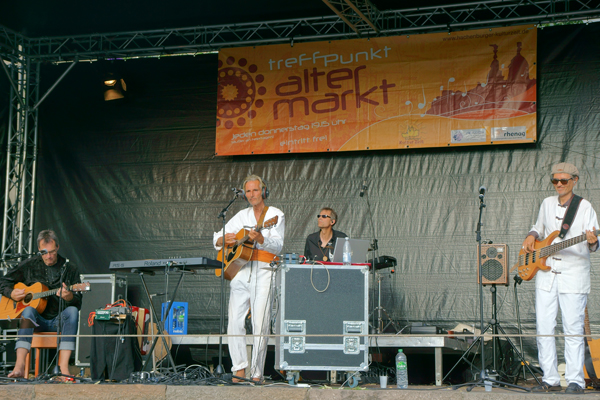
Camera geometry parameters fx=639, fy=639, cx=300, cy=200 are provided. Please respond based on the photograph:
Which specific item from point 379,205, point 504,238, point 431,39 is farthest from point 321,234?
point 431,39

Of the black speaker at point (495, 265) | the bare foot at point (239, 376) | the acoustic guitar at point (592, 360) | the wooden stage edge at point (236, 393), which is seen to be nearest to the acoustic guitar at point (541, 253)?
the black speaker at point (495, 265)

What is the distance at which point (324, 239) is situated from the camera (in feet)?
21.4

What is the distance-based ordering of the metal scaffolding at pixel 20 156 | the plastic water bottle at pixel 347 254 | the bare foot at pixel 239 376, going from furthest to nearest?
the metal scaffolding at pixel 20 156 → the plastic water bottle at pixel 347 254 → the bare foot at pixel 239 376

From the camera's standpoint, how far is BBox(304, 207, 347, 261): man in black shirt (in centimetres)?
637

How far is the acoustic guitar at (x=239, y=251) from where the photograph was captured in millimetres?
5145

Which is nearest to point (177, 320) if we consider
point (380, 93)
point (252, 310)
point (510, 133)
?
point (252, 310)

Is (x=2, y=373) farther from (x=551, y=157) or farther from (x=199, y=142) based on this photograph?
(x=551, y=157)

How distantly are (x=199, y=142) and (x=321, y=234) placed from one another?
2182 millimetres

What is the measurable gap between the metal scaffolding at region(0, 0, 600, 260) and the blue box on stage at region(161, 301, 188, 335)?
1986 millimetres

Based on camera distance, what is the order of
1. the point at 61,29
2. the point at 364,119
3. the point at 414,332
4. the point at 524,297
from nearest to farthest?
the point at 414,332 < the point at 524,297 < the point at 364,119 < the point at 61,29

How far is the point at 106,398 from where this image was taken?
177 inches

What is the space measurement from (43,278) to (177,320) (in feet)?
5.45

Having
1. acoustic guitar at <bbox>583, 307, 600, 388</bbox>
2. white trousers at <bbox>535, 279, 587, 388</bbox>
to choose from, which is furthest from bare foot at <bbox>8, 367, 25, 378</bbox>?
acoustic guitar at <bbox>583, 307, 600, 388</bbox>

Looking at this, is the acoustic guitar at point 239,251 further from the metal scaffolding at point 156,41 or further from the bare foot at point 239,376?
the metal scaffolding at point 156,41
